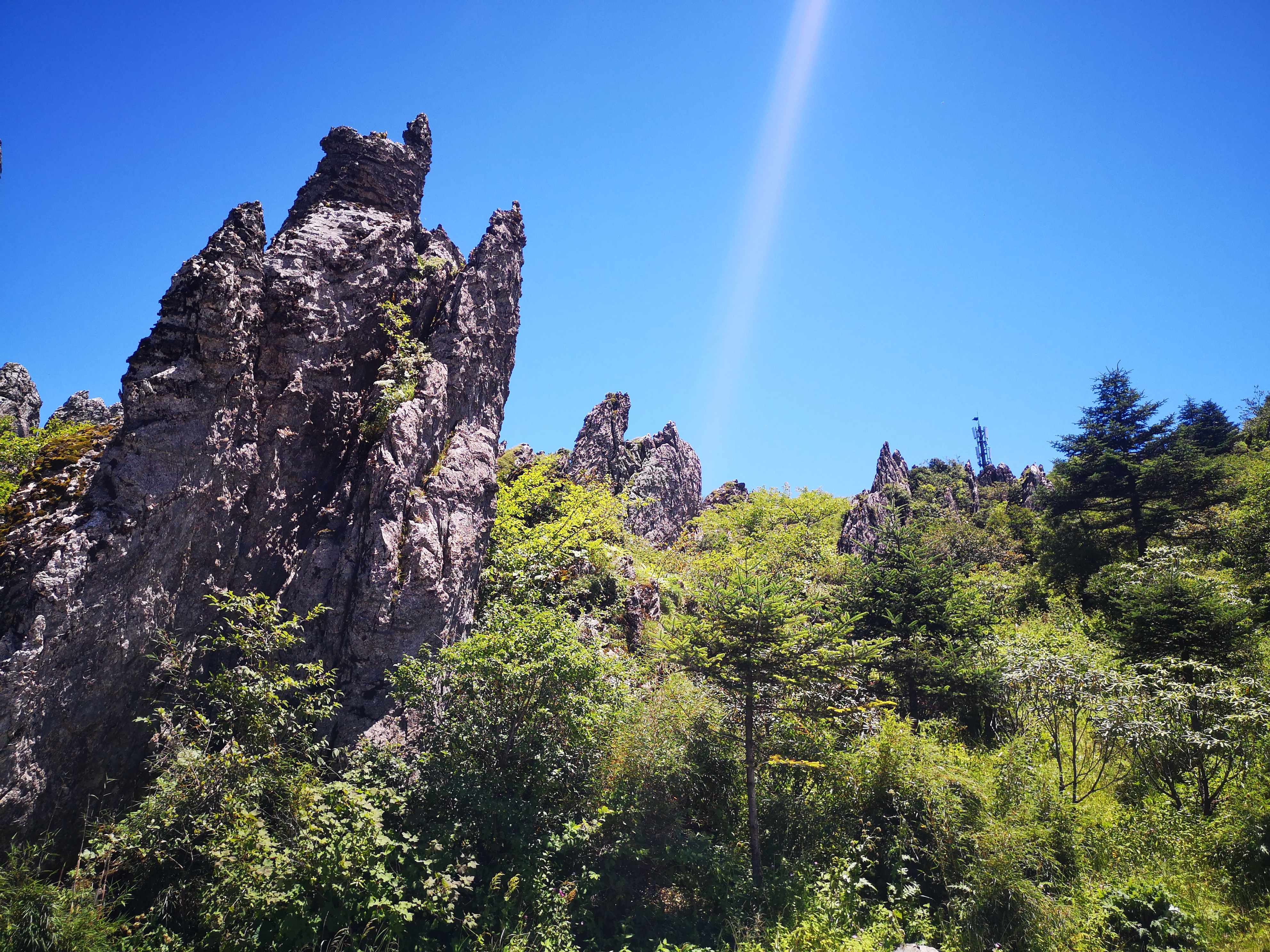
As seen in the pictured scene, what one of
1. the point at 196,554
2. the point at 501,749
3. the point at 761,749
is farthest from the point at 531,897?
the point at 196,554

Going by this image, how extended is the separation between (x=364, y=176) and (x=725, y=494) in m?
39.0

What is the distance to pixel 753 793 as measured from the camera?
8.26m

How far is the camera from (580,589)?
12.2 m

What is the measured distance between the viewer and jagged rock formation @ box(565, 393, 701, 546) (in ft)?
126

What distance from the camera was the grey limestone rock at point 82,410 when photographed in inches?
1043

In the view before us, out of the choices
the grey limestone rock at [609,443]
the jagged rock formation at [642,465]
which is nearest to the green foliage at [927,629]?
the jagged rock formation at [642,465]

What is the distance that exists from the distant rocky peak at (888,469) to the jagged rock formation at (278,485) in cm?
3710

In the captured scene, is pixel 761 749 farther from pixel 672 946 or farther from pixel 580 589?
pixel 580 589

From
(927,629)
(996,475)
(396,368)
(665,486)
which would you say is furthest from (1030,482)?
(396,368)

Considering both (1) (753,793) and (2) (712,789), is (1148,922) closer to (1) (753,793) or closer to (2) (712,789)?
(1) (753,793)

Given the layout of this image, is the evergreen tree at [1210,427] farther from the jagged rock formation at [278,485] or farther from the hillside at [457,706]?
the jagged rock formation at [278,485]

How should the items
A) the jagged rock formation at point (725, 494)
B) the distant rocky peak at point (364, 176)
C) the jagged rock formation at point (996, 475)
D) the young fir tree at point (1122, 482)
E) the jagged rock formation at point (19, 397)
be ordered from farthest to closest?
the jagged rock formation at point (996, 475), the jagged rock formation at point (725, 494), the jagged rock formation at point (19, 397), the young fir tree at point (1122, 482), the distant rocky peak at point (364, 176)

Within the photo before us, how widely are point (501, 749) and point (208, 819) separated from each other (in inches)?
126

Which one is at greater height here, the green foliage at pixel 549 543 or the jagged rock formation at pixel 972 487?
the jagged rock formation at pixel 972 487
